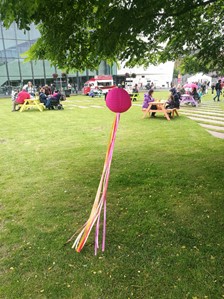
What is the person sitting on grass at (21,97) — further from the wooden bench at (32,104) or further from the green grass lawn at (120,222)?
the green grass lawn at (120,222)

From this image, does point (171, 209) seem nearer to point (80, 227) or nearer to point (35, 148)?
point (80, 227)

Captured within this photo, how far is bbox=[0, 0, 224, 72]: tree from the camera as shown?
371cm

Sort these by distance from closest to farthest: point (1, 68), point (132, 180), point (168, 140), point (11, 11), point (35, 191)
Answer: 1. point (11, 11)
2. point (35, 191)
3. point (132, 180)
4. point (168, 140)
5. point (1, 68)

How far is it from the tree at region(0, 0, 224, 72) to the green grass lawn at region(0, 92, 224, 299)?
227 cm

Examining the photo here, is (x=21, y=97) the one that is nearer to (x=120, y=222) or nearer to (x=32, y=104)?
(x=32, y=104)

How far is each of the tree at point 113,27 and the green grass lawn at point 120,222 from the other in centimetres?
227

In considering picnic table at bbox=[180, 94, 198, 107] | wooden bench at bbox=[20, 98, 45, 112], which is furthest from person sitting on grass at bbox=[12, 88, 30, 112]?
picnic table at bbox=[180, 94, 198, 107]

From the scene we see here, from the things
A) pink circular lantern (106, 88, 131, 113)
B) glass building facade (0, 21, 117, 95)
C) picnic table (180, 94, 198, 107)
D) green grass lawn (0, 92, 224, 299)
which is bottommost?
green grass lawn (0, 92, 224, 299)

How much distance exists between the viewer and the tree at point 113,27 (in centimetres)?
371

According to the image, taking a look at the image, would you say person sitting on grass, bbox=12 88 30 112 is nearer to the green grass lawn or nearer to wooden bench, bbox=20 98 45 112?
wooden bench, bbox=20 98 45 112

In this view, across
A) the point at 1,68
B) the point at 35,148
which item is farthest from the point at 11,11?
the point at 1,68

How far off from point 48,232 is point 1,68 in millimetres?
32137

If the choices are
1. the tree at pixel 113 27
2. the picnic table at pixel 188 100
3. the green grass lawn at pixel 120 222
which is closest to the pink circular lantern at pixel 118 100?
the tree at pixel 113 27

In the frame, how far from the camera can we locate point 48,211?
3799 millimetres
